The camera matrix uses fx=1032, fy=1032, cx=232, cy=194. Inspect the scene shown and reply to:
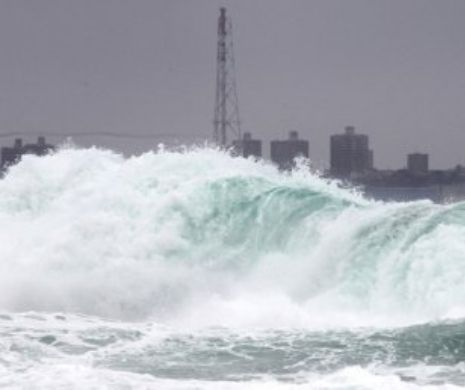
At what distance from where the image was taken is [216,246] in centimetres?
2519

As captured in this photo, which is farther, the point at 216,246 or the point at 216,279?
the point at 216,246

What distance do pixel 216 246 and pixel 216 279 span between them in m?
1.73

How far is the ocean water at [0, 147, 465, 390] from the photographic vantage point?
16.5 metres

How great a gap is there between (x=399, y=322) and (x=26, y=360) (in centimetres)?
737

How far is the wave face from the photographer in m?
21.1

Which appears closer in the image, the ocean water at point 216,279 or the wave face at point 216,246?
the ocean water at point 216,279

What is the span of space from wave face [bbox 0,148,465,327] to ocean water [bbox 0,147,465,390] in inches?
1.7

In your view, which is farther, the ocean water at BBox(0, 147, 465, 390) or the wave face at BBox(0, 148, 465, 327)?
the wave face at BBox(0, 148, 465, 327)

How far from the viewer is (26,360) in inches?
665

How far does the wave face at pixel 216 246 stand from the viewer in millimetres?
21125

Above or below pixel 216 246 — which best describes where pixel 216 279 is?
below

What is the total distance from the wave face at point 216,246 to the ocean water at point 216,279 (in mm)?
44

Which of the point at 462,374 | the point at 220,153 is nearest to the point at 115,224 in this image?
the point at 220,153

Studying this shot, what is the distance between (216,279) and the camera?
23.6 meters
